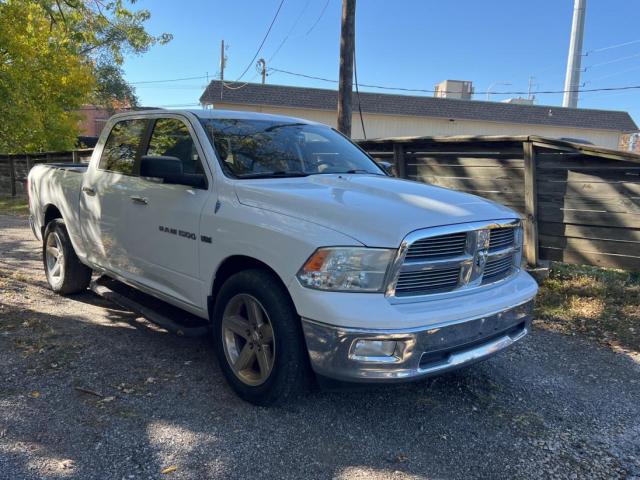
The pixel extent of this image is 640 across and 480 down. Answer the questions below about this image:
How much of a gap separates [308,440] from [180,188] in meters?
1.97

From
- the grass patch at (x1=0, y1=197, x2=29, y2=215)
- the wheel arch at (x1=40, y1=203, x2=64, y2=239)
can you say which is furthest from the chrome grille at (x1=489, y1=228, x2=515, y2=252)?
the grass patch at (x1=0, y1=197, x2=29, y2=215)

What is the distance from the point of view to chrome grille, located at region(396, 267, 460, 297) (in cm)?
282

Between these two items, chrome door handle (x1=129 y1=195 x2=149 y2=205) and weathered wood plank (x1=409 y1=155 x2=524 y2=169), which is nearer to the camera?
chrome door handle (x1=129 y1=195 x2=149 y2=205)

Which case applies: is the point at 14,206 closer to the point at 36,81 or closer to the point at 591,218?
the point at 36,81

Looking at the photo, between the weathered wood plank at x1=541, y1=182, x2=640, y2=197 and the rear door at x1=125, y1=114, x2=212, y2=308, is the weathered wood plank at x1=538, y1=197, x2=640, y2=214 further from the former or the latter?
the rear door at x1=125, y1=114, x2=212, y2=308

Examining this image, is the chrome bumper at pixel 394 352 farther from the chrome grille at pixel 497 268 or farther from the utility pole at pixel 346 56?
the utility pole at pixel 346 56

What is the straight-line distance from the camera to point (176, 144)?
410 centimetres

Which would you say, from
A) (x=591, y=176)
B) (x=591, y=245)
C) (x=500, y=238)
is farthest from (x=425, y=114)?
(x=500, y=238)

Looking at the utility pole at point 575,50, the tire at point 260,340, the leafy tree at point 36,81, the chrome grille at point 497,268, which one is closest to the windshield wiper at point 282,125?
the tire at point 260,340

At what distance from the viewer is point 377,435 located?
3098mm

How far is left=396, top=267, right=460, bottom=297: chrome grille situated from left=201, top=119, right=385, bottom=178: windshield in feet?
4.39

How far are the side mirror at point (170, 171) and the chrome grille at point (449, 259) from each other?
158 cm

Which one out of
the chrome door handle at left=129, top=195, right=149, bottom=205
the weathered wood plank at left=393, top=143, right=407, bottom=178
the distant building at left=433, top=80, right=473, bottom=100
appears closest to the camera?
the chrome door handle at left=129, top=195, right=149, bottom=205

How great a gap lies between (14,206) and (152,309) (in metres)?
14.0
